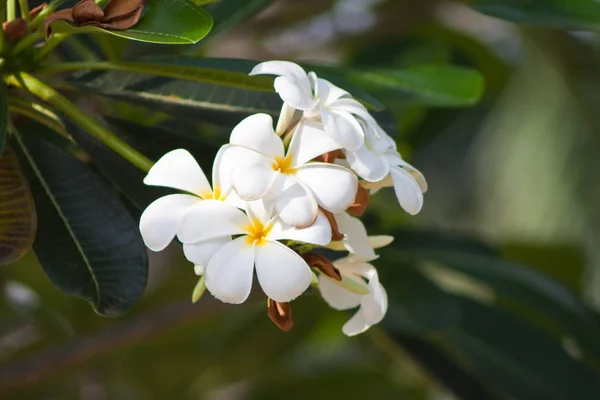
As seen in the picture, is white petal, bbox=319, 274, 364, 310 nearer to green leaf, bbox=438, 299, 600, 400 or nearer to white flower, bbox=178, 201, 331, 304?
white flower, bbox=178, 201, 331, 304

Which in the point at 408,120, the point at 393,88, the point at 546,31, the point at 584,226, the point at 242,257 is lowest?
the point at 584,226

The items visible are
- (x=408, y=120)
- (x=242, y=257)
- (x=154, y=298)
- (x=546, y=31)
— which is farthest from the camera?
(x=546, y=31)

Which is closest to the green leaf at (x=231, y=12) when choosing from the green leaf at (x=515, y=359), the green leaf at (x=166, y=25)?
the green leaf at (x=166, y=25)

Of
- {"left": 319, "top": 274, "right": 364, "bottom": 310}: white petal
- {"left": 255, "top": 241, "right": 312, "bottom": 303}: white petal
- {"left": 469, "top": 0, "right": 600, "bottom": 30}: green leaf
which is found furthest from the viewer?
{"left": 469, "top": 0, "right": 600, "bottom": 30}: green leaf

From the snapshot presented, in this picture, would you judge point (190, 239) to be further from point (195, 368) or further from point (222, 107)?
point (195, 368)

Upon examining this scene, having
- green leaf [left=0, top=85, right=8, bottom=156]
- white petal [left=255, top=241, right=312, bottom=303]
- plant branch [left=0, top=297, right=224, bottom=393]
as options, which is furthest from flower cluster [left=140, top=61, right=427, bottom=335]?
plant branch [left=0, top=297, right=224, bottom=393]

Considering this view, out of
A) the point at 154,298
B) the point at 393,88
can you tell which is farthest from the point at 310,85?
the point at 154,298

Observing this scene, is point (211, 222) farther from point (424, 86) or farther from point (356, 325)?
point (424, 86)
